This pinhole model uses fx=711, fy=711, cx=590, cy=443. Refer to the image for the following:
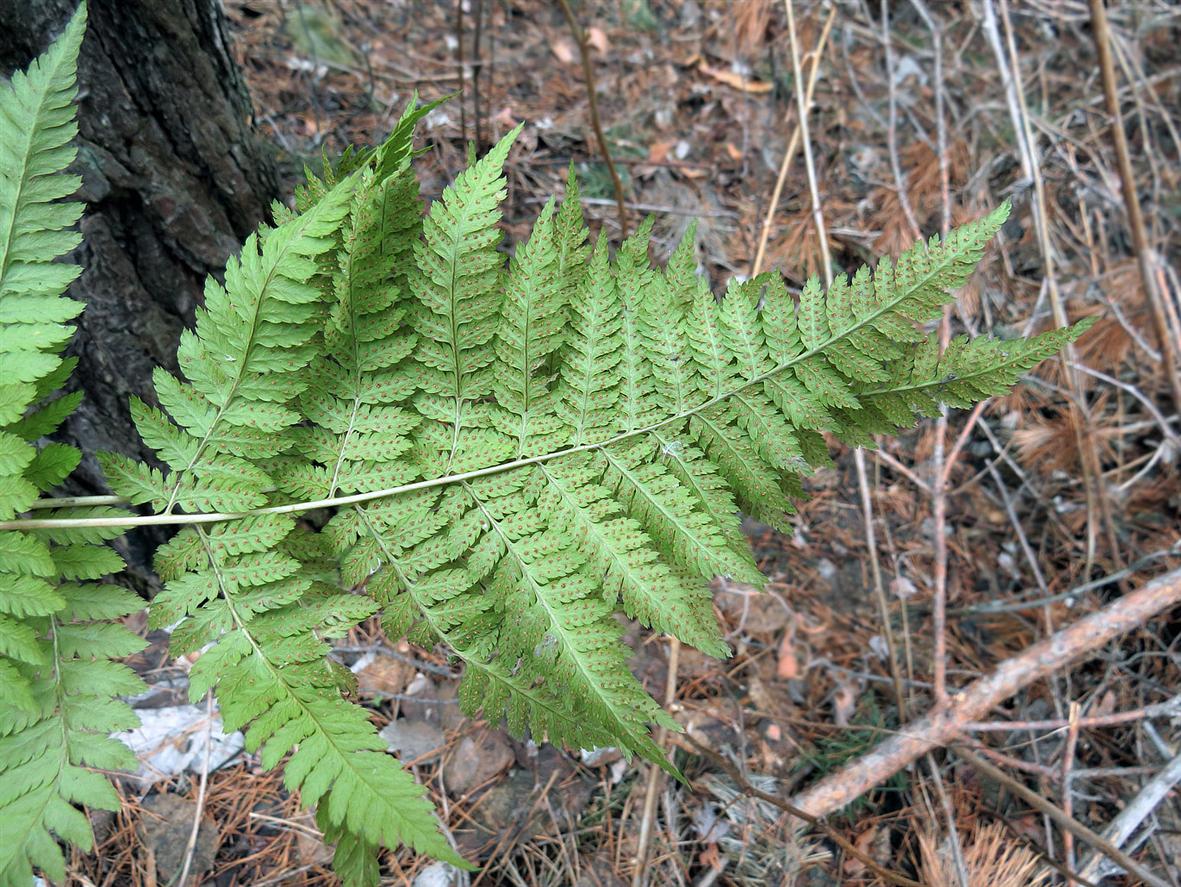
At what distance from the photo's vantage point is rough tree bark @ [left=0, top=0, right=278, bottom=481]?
1848mm

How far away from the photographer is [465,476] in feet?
5.94

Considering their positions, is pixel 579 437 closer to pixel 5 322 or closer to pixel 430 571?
Result: pixel 430 571

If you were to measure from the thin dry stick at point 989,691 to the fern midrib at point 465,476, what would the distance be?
1584 millimetres

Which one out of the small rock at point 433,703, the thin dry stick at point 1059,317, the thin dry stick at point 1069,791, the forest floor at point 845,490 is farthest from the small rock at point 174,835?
the thin dry stick at point 1059,317

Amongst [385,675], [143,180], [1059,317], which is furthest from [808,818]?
[143,180]

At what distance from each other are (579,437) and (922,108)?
3762mm

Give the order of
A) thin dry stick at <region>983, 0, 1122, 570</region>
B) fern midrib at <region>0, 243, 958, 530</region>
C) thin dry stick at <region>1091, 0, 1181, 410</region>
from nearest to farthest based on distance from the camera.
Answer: fern midrib at <region>0, 243, 958, 530</region>
thin dry stick at <region>1091, 0, 1181, 410</region>
thin dry stick at <region>983, 0, 1122, 570</region>

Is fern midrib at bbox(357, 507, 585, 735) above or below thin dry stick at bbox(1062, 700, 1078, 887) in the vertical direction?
above

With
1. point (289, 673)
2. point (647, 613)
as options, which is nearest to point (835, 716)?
point (647, 613)

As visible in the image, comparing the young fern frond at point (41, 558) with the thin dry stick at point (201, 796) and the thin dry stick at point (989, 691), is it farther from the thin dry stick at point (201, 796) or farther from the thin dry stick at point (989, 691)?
the thin dry stick at point (989, 691)

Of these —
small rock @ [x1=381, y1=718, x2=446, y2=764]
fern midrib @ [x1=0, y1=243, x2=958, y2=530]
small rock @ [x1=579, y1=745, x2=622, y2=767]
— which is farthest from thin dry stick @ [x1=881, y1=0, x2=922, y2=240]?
small rock @ [x1=381, y1=718, x2=446, y2=764]

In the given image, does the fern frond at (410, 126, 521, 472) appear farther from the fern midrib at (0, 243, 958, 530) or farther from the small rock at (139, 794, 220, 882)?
the small rock at (139, 794, 220, 882)

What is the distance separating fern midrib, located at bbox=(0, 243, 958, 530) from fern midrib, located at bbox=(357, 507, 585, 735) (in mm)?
126

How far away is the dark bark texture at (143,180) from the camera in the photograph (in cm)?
185
